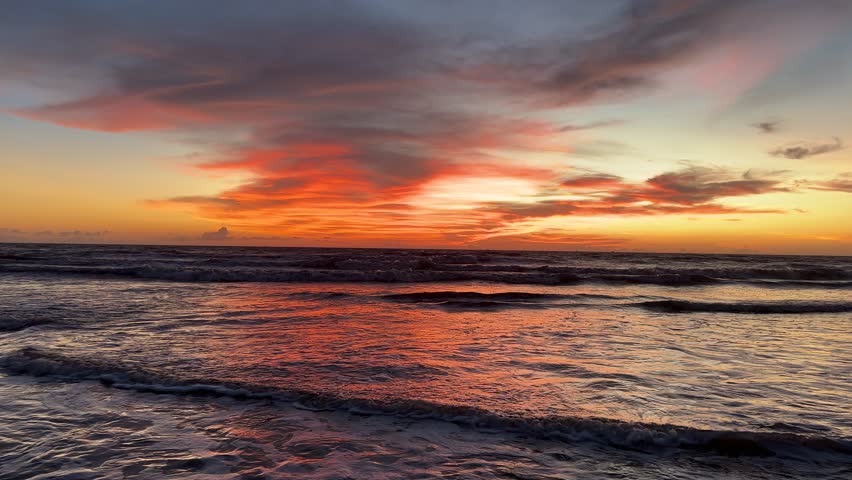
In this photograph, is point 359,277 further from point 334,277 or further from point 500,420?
point 500,420

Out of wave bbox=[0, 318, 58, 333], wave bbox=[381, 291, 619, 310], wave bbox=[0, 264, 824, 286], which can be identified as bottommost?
wave bbox=[381, 291, 619, 310]

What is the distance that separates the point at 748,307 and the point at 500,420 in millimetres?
17667

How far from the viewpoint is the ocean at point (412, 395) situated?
184 inches

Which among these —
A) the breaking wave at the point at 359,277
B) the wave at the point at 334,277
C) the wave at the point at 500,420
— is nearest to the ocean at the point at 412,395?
the wave at the point at 500,420

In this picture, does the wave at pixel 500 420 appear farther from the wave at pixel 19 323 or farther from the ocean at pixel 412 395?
the wave at pixel 19 323

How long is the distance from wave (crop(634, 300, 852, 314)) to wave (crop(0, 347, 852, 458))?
13501mm

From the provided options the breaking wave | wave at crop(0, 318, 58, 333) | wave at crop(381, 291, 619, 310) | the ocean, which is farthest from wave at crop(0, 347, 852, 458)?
the breaking wave

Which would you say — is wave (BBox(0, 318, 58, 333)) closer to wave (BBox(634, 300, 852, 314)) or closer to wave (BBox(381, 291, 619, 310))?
wave (BBox(381, 291, 619, 310))

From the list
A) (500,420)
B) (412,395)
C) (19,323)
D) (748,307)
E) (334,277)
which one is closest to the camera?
(500,420)

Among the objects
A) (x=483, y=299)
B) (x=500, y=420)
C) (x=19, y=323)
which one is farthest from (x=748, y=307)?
(x=19, y=323)

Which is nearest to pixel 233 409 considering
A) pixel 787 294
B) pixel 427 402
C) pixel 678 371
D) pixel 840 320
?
pixel 427 402

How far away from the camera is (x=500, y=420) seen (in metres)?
5.68

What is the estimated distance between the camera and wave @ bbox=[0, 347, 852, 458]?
5105 millimetres

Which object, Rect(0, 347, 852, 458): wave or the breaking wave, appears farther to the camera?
the breaking wave
